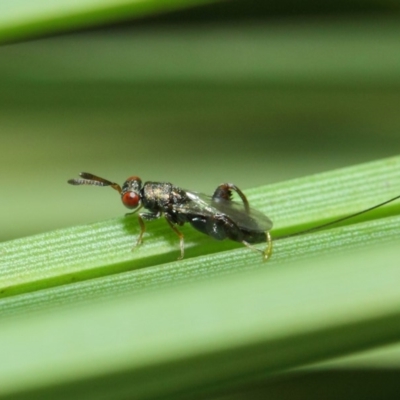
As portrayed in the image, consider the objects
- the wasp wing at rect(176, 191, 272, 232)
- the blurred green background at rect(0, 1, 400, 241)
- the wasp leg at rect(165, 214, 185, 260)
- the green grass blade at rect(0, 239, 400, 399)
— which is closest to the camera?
the green grass blade at rect(0, 239, 400, 399)

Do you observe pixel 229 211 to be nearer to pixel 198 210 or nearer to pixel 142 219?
pixel 198 210

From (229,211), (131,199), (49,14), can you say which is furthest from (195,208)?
(49,14)

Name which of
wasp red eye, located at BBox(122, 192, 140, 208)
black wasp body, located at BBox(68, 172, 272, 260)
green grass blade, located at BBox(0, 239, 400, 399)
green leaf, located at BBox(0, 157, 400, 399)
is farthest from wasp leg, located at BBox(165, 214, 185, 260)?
green grass blade, located at BBox(0, 239, 400, 399)

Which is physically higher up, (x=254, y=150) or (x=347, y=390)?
(x=254, y=150)

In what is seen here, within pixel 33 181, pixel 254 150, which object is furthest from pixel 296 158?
pixel 33 181

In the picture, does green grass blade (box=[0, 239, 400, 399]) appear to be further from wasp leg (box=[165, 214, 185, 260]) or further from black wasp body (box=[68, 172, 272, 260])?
black wasp body (box=[68, 172, 272, 260])

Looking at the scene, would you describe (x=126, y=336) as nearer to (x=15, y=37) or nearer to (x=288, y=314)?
(x=288, y=314)

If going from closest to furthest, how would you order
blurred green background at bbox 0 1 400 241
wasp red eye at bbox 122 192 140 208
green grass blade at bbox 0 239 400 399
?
green grass blade at bbox 0 239 400 399 < wasp red eye at bbox 122 192 140 208 < blurred green background at bbox 0 1 400 241
